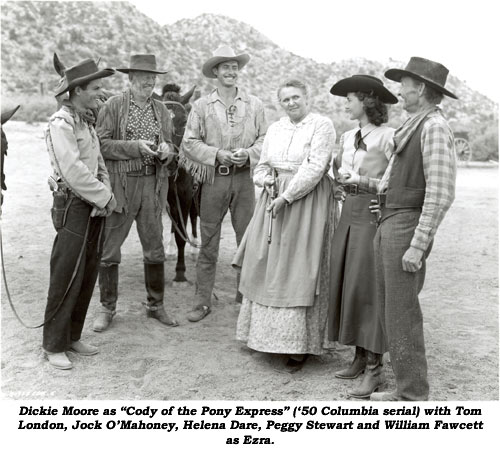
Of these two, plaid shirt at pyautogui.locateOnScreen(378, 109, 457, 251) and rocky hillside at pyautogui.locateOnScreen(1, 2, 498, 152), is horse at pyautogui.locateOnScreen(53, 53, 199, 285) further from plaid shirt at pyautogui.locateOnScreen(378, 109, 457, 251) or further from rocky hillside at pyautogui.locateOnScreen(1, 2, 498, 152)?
rocky hillside at pyautogui.locateOnScreen(1, 2, 498, 152)

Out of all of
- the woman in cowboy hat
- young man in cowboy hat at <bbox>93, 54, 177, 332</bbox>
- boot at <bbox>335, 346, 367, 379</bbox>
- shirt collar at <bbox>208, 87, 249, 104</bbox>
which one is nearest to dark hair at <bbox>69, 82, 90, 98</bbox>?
young man in cowboy hat at <bbox>93, 54, 177, 332</bbox>

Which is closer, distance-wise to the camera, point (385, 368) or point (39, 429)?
point (39, 429)

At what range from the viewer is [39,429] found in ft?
10.2

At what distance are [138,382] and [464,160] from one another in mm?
20874

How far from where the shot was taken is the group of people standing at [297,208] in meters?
3.39

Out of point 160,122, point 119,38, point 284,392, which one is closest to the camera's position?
point 284,392

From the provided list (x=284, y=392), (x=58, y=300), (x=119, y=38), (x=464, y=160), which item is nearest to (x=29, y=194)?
(x=58, y=300)

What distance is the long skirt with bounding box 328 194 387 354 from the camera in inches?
155

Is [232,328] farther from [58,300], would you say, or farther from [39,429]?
[39,429]

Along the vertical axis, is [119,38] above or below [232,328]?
above

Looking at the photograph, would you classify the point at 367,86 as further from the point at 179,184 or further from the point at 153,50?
the point at 153,50

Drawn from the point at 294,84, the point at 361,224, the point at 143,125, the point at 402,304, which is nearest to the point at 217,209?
the point at 143,125

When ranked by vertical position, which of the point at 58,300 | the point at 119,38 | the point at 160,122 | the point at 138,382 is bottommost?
the point at 138,382

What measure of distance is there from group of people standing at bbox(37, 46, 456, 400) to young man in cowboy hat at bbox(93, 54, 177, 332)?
0.03ft
